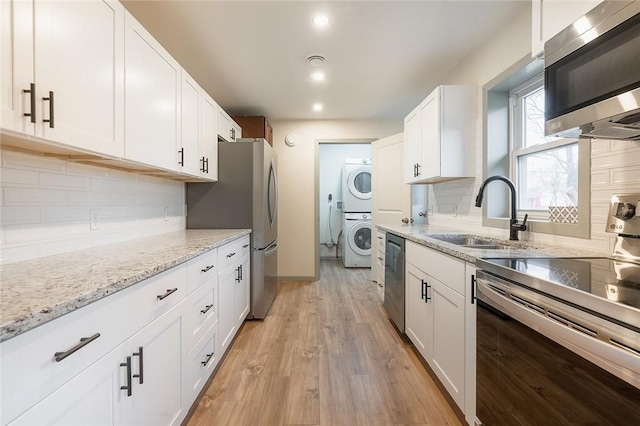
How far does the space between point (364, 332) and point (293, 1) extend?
2.57 metres

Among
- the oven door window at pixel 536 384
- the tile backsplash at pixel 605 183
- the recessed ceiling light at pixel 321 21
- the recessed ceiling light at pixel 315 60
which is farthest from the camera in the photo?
the recessed ceiling light at pixel 315 60

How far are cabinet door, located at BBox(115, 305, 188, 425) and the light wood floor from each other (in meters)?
0.36

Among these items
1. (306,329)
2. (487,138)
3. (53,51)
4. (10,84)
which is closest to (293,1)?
(53,51)

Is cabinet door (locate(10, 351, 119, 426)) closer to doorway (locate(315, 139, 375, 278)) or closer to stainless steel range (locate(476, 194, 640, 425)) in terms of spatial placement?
stainless steel range (locate(476, 194, 640, 425))

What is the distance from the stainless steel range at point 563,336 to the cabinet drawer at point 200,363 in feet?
4.46

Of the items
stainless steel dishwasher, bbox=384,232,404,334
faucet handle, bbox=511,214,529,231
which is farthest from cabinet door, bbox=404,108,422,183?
faucet handle, bbox=511,214,529,231

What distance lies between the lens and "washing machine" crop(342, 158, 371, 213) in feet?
17.1

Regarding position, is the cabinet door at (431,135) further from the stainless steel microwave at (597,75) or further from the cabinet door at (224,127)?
the cabinet door at (224,127)

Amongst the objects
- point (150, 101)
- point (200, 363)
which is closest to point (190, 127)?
point (150, 101)

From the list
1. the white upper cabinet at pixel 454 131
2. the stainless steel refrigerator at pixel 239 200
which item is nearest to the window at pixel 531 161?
the white upper cabinet at pixel 454 131

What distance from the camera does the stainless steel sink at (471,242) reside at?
180 centimetres

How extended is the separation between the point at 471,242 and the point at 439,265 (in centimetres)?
63

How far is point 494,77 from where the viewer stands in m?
2.13

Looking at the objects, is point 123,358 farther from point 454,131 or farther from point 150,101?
point 454,131
